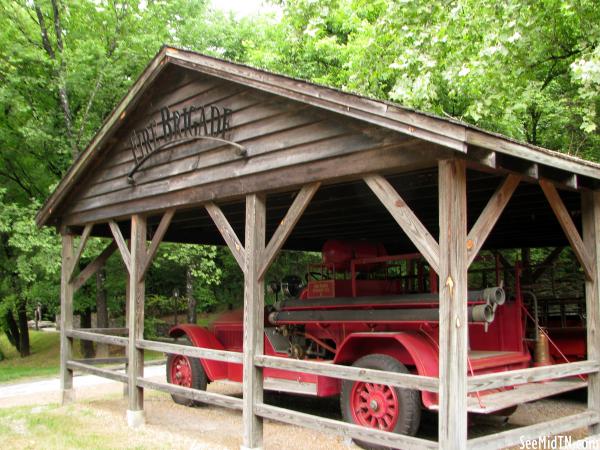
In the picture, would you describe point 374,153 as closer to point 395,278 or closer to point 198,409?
point 395,278

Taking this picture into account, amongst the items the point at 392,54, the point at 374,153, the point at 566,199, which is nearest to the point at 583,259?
the point at 566,199

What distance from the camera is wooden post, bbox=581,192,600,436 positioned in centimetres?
646

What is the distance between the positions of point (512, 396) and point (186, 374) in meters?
5.45

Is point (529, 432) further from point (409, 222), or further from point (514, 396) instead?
point (409, 222)

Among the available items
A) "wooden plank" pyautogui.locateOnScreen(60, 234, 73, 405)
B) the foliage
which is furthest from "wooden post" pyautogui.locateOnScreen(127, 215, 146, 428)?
the foliage

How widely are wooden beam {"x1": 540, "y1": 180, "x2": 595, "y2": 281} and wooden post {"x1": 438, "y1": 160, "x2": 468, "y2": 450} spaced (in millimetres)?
1432

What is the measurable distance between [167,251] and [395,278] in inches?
398

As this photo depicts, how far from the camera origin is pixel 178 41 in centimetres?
2020

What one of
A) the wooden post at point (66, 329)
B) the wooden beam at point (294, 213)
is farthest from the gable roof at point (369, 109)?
the wooden post at point (66, 329)

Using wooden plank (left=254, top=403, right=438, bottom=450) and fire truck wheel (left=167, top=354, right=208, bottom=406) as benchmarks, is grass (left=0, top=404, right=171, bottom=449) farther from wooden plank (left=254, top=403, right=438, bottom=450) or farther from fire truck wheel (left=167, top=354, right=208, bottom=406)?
wooden plank (left=254, top=403, right=438, bottom=450)

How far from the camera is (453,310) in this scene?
475 cm

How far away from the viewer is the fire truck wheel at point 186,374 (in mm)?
9539

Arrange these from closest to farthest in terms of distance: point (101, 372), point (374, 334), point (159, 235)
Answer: point (374, 334), point (159, 235), point (101, 372)

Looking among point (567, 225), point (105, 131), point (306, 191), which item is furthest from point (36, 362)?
point (567, 225)
